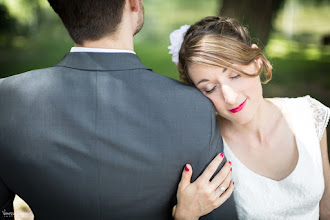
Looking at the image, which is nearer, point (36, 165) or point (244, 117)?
point (36, 165)

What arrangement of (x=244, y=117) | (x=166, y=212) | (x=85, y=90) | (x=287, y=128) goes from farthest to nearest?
(x=287, y=128) < (x=244, y=117) < (x=166, y=212) < (x=85, y=90)

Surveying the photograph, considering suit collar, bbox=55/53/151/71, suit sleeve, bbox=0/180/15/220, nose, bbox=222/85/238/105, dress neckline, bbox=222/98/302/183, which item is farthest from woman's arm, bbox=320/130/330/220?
suit sleeve, bbox=0/180/15/220

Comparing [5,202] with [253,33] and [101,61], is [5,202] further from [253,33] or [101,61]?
[253,33]

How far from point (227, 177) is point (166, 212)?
0.37 m

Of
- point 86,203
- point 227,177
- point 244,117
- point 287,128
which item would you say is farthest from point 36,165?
point 287,128

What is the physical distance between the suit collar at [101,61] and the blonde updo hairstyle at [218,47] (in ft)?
1.78

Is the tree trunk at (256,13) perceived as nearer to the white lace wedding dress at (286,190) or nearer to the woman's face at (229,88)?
the white lace wedding dress at (286,190)

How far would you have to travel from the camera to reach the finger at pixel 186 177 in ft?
6.14

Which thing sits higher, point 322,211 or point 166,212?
point 166,212

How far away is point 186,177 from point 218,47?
0.82 metres

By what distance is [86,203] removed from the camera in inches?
72.4

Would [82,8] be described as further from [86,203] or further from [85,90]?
[86,203]

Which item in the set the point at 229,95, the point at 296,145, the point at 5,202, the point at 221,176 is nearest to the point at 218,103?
the point at 229,95

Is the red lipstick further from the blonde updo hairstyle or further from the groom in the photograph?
the groom
